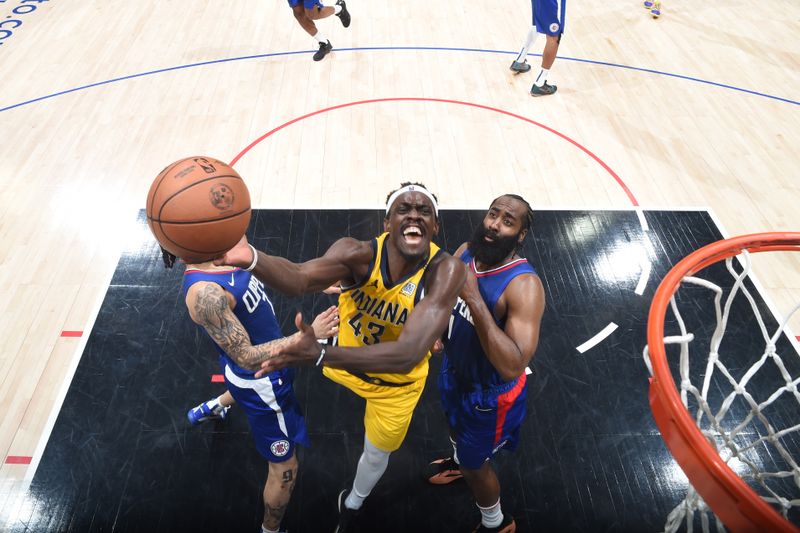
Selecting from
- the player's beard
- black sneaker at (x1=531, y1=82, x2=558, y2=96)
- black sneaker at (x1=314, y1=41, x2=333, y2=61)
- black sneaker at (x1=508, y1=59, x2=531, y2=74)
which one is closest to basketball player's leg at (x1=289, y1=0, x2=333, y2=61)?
black sneaker at (x1=314, y1=41, x2=333, y2=61)

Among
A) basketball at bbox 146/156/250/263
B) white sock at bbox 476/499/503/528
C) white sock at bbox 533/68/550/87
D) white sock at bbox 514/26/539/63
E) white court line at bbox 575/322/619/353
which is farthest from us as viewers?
white sock at bbox 514/26/539/63

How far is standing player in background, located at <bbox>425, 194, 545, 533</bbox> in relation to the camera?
2.69 metres

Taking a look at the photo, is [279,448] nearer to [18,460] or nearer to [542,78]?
[18,460]

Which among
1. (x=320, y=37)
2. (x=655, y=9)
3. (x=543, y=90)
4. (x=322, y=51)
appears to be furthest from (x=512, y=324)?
(x=655, y=9)

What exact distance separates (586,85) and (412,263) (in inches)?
214

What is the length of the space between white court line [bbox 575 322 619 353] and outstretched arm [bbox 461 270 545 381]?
1.75 meters

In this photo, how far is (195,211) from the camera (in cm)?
238

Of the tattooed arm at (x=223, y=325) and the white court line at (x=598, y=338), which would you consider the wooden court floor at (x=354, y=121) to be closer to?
the white court line at (x=598, y=338)

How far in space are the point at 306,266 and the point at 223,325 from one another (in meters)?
0.44

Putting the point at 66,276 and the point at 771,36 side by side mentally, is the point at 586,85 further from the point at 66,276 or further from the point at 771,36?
the point at 66,276

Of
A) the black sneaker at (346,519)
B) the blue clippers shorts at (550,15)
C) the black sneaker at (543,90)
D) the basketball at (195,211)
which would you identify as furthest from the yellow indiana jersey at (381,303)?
the blue clippers shorts at (550,15)

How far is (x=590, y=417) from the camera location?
12.7ft

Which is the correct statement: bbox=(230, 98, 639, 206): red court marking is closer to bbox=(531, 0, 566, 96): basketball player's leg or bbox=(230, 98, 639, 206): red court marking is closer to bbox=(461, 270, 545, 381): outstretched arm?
bbox=(531, 0, 566, 96): basketball player's leg

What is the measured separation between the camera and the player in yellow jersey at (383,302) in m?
2.24
